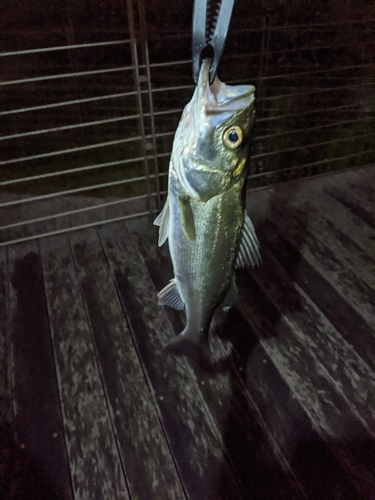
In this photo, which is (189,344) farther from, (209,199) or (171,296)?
(209,199)

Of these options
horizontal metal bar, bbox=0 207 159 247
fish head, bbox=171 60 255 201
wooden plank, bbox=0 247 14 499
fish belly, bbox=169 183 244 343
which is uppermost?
fish head, bbox=171 60 255 201

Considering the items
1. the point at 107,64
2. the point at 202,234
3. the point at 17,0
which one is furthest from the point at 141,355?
the point at 17,0

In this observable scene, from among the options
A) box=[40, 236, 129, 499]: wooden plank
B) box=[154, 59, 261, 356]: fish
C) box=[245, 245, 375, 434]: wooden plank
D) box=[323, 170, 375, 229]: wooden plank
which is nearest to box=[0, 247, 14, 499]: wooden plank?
box=[40, 236, 129, 499]: wooden plank

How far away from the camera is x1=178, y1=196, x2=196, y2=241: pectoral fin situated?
112 centimetres

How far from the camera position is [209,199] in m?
1.10

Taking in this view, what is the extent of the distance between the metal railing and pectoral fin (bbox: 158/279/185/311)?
3.75ft

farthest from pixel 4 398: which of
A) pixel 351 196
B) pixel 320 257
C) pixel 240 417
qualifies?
pixel 351 196

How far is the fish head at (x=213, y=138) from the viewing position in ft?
3.18

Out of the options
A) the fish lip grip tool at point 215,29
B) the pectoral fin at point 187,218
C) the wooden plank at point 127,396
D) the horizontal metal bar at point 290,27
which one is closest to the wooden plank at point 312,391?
the wooden plank at point 127,396

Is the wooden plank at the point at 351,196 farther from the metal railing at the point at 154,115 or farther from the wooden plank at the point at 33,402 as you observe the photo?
the wooden plank at the point at 33,402

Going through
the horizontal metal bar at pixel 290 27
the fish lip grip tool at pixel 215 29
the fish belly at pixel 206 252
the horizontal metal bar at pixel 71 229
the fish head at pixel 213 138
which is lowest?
the horizontal metal bar at pixel 71 229

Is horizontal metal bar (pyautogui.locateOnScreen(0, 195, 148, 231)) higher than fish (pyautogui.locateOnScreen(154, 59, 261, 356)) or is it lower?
lower

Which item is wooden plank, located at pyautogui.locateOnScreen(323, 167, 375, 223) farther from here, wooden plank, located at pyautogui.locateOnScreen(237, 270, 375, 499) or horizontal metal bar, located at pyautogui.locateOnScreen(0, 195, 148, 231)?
horizontal metal bar, located at pyautogui.locateOnScreen(0, 195, 148, 231)

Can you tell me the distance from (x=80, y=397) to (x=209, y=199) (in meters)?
1.07
